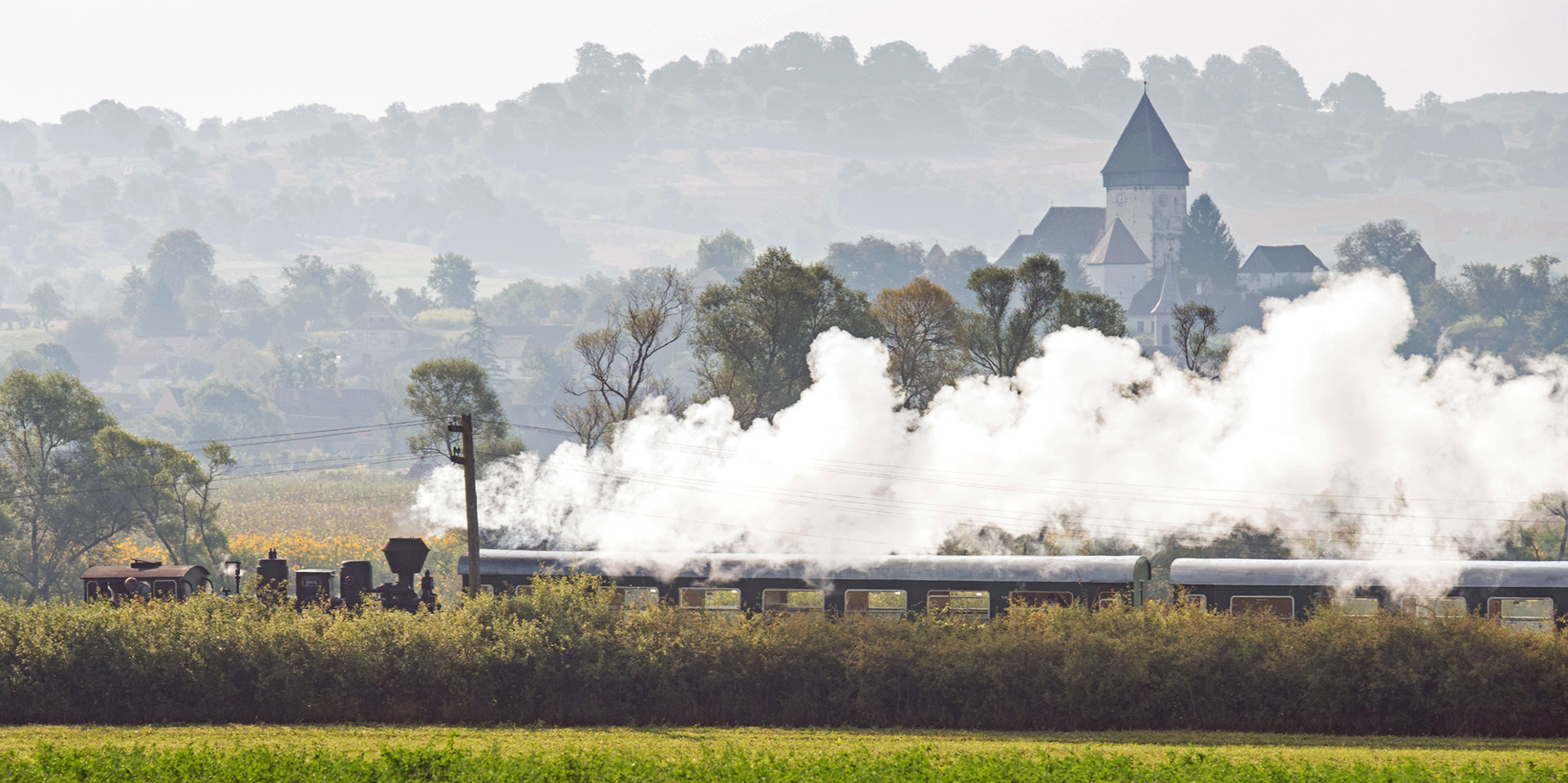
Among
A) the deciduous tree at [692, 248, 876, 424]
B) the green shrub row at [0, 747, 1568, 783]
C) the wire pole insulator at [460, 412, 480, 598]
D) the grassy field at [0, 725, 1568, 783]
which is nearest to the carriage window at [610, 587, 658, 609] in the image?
the wire pole insulator at [460, 412, 480, 598]

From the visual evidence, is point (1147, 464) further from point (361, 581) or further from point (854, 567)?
point (361, 581)

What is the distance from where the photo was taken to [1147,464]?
47.3 meters

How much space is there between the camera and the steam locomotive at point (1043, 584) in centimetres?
3431

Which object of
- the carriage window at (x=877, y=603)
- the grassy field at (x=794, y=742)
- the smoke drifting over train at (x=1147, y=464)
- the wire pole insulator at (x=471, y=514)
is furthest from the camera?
the smoke drifting over train at (x=1147, y=464)

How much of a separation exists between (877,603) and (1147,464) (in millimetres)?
14560

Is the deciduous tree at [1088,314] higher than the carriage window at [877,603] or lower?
higher

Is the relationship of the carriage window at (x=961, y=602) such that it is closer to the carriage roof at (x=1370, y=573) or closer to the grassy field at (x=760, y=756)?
the grassy field at (x=760, y=756)

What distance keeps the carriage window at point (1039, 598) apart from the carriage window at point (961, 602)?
599mm

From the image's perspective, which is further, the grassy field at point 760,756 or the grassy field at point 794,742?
the grassy field at point 794,742

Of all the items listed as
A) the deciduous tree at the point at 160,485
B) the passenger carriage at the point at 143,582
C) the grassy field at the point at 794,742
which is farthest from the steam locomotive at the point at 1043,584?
the deciduous tree at the point at 160,485

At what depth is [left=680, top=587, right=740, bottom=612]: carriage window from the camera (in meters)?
36.9

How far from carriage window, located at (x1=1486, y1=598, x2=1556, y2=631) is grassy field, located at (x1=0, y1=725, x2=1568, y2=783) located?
3574mm

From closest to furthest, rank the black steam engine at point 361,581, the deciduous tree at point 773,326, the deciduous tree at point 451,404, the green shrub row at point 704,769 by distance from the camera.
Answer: the green shrub row at point 704,769 < the black steam engine at point 361,581 < the deciduous tree at point 773,326 < the deciduous tree at point 451,404

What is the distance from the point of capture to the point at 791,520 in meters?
44.8
